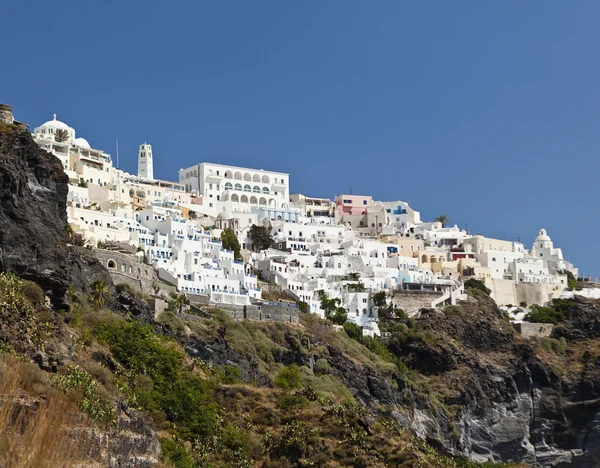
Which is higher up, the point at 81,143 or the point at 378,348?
the point at 81,143

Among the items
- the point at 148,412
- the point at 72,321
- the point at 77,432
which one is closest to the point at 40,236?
the point at 72,321

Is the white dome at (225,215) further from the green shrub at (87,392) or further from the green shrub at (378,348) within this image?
the green shrub at (87,392)

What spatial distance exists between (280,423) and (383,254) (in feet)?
193

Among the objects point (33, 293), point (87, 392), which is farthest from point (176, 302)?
point (87, 392)

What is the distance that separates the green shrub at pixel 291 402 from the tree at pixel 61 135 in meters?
52.8

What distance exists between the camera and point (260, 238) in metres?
113

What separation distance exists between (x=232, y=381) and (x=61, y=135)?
4866 centimetres

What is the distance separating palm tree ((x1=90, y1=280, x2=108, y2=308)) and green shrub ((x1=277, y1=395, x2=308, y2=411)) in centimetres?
1223

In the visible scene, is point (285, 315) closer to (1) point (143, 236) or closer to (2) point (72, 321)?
(1) point (143, 236)

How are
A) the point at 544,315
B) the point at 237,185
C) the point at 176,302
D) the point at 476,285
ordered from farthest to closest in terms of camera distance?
the point at 237,185 < the point at 476,285 < the point at 544,315 < the point at 176,302

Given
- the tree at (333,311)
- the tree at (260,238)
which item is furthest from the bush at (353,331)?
the tree at (260,238)

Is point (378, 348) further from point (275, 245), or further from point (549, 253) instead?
point (549, 253)

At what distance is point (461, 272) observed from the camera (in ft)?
406

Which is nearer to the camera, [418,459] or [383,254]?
[418,459]
